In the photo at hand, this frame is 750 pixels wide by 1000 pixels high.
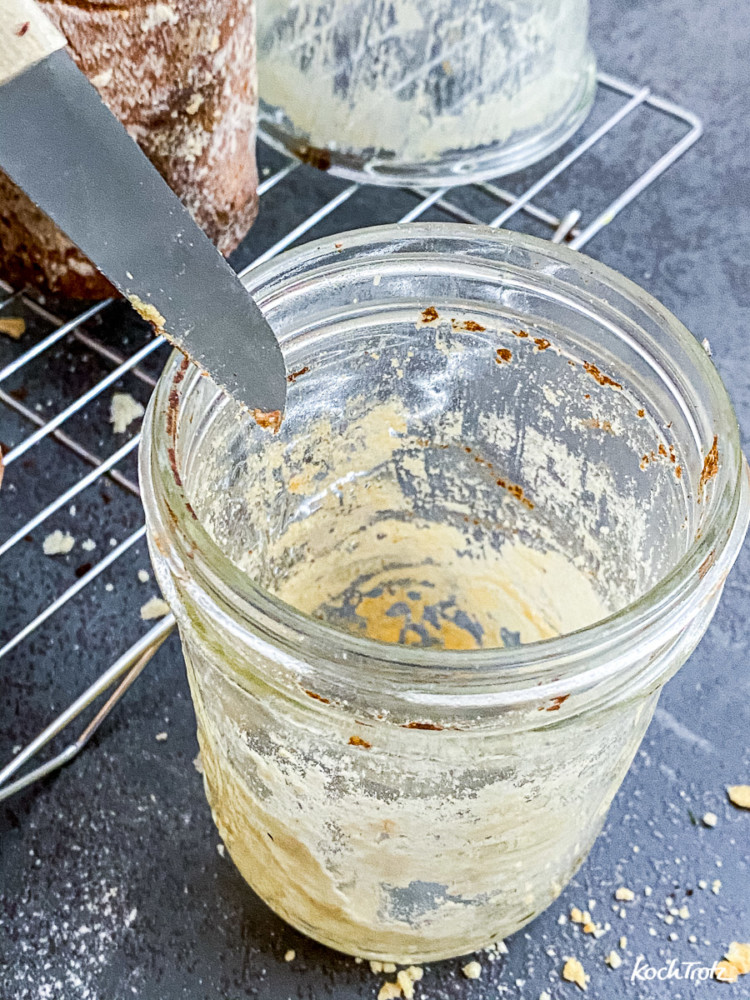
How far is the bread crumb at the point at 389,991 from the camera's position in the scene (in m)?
0.52

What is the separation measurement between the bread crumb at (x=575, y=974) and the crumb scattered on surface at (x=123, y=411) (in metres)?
0.40

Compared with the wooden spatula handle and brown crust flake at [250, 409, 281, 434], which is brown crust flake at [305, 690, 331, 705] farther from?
the wooden spatula handle

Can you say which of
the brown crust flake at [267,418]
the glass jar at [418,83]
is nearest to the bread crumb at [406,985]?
the brown crust flake at [267,418]

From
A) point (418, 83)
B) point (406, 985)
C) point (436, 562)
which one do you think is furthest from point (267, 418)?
point (418, 83)

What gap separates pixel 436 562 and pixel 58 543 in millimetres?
228

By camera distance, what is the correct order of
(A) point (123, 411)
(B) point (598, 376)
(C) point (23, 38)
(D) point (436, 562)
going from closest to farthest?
(C) point (23, 38) < (B) point (598, 376) < (D) point (436, 562) < (A) point (123, 411)

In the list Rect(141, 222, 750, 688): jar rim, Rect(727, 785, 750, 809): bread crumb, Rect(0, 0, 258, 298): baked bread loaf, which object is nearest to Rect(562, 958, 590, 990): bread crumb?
Rect(727, 785, 750, 809): bread crumb

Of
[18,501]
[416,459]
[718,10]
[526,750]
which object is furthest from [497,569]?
[718,10]

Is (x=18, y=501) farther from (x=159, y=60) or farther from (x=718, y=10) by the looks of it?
(x=718, y=10)

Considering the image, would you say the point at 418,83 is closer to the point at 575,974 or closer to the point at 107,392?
the point at 107,392

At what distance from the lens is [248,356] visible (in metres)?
0.40

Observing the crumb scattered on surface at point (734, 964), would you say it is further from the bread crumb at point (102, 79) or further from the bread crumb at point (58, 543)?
the bread crumb at point (102, 79)

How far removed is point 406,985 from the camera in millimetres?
522

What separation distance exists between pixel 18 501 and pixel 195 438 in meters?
0.29
